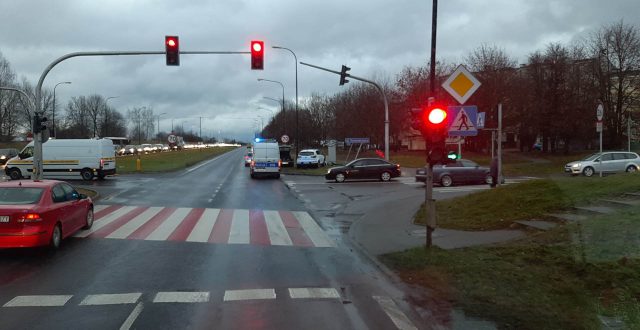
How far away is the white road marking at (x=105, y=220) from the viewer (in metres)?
12.8

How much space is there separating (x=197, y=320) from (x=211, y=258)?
3.84m

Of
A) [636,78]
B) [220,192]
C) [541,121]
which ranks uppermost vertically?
[636,78]

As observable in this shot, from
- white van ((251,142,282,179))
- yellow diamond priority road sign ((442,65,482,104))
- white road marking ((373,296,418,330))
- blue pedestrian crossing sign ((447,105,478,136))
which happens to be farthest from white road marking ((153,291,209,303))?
white van ((251,142,282,179))

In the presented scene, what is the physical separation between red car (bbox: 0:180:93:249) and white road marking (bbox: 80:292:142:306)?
3448mm

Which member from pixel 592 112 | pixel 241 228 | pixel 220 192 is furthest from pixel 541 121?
pixel 241 228

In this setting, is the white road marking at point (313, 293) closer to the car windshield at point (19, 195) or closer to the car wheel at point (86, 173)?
the car windshield at point (19, 195)

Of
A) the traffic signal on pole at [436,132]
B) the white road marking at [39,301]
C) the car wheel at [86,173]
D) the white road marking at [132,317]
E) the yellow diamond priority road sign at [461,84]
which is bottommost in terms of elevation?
the white road marking at [39,301]

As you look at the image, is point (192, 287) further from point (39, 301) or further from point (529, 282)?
point (529, 282)

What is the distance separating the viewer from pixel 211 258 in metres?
9.93

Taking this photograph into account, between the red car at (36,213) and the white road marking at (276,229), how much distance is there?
456 cm

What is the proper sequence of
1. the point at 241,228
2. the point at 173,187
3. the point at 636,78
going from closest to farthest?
the point at 241,228 < the point at 173,187 < the point at 636,78

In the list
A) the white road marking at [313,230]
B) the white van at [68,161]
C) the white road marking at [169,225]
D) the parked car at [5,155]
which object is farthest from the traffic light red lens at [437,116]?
the parked car at [5,155]

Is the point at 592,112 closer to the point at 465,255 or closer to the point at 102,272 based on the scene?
the point at 465,255

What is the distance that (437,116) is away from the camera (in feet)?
31.1
